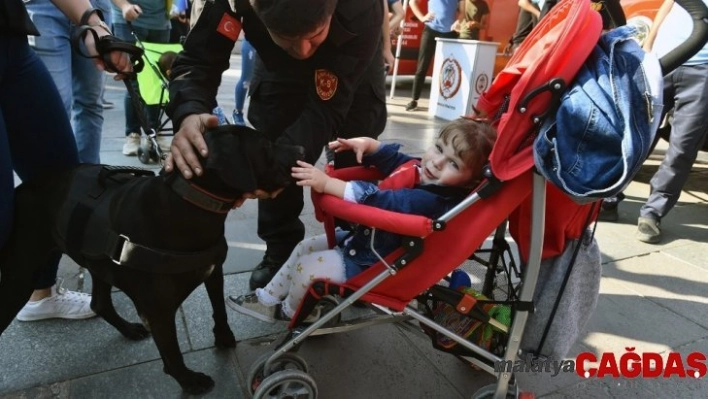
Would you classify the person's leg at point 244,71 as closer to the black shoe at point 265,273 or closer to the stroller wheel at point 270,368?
the black shoe at point 265,273

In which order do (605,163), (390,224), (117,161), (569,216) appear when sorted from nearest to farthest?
(605,163), (390,224), (569,216), (117,161)

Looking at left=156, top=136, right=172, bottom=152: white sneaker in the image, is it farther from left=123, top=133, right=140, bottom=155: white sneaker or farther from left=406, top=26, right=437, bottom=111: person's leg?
left=406, top=26, right=437, bottom=111: person's leg

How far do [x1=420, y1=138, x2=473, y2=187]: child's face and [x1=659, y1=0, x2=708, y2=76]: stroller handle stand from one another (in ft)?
2.54

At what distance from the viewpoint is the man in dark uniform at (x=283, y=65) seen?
1.53 metres

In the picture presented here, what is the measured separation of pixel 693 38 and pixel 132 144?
4.59 metres

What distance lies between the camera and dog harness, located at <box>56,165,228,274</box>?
64.2 inches

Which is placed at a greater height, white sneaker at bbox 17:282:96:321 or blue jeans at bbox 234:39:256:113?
blue jeans at bbox 234:39:256:113

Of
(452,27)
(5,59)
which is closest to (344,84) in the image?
(5,59)

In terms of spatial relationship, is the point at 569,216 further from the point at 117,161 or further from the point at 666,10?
the point at 117,161

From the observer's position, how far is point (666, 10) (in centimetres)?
326

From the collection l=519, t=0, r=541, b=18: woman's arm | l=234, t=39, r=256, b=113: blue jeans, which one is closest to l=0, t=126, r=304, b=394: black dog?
l=234, t=39, r=256, b=113: blue jeans

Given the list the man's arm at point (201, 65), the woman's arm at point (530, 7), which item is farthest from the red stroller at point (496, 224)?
the woman's arm at point (530, 7)

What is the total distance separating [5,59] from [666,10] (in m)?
3.87

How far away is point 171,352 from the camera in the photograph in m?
1.78
